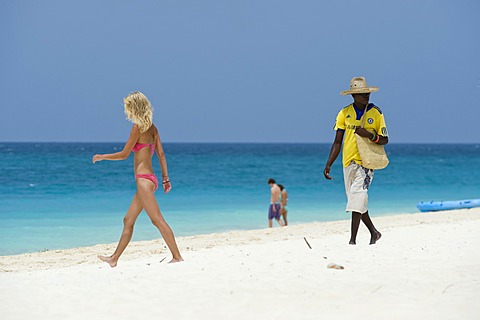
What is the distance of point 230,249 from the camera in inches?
304

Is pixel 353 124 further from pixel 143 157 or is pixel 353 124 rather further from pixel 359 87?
pixel 143 157

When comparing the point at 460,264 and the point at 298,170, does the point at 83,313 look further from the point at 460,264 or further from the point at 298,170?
the point at 298,170

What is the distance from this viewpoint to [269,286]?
5.55 metres

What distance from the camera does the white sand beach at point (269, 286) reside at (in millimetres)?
4859

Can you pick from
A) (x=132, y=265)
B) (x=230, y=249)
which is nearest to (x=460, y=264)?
(x=230, y=249)

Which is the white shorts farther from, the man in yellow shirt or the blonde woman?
the blonde woman

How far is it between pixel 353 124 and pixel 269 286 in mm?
2774

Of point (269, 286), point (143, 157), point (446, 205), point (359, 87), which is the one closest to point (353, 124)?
point (359, 87)

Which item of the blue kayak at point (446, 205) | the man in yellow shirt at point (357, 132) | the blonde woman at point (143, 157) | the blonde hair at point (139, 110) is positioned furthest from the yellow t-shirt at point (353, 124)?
the blue kayak at point (446, 205)

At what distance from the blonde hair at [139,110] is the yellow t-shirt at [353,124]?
2.35 metres

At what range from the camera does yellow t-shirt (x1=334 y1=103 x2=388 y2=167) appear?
7.67 m

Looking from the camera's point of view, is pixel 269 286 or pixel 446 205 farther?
pixel 446 205

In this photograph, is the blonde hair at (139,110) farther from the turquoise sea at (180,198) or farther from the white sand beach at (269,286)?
the turquoise sea at (180,198)

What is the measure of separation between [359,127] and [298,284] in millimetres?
2560
